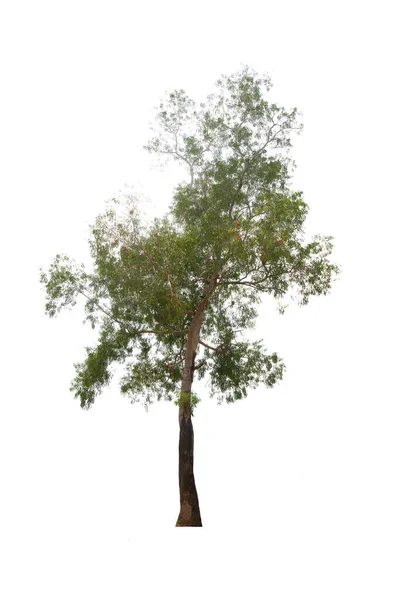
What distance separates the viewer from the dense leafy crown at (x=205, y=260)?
11.9m

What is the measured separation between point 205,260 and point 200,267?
0.19m

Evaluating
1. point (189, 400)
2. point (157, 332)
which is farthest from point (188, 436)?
point (157, 332)

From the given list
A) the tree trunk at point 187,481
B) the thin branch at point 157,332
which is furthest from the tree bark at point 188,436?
the thin branch at point 157,332

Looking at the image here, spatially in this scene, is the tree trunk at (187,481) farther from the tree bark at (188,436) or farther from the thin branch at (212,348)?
the thin branch at (212,348)

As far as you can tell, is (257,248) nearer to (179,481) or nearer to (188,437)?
(188,437)

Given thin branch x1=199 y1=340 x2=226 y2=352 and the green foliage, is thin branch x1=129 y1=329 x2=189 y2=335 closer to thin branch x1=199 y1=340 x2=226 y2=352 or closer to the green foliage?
thin branch x1=199 y1=340 x2=226 y2=352

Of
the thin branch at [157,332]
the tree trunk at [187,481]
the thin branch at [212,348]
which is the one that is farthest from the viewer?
the thin branch at [212,348]

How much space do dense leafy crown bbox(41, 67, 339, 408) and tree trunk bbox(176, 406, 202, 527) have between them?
3.70 ft

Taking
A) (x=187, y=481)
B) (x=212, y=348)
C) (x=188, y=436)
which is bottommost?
(x=187, y=481)

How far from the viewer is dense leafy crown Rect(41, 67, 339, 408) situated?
11930 millimetres

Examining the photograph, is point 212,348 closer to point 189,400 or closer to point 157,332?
point 157,332

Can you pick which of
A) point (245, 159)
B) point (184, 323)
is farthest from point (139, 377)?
point (245, 159)

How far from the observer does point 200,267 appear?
40.6 feet

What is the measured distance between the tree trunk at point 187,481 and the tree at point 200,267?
21mm
